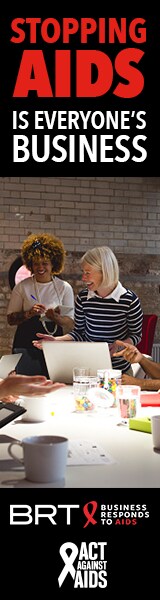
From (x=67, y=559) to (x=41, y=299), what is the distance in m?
3.74

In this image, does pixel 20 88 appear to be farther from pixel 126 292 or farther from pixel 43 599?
pixel 43 599

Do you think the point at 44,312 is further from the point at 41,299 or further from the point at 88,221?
the point at 88,221

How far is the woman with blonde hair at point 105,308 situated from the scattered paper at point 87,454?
1.75 meters

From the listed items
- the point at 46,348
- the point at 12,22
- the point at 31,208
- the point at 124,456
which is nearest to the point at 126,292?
the point at 46,348

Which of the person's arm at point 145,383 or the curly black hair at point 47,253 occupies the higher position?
the curly black hair at point 47,253

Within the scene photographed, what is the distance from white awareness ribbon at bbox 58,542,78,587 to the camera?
154 centimetres

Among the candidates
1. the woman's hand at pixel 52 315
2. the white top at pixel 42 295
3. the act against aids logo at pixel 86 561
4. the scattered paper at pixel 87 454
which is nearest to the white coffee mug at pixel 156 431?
the scattered paper at pixel 87 454

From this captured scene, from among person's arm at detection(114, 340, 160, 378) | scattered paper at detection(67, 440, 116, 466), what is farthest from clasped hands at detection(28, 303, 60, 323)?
scattered paper at detection(67, 440, 116, 466)

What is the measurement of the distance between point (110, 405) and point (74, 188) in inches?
190

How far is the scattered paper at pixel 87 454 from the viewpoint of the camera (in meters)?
1.85

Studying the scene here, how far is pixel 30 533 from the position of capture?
1.57 metres

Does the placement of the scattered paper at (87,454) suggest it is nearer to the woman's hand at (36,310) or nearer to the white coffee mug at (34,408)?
the white coffee mug at (34,408)

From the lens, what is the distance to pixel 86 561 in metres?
1.57

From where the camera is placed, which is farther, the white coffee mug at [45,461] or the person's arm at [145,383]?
the person's arm at [145,383]
